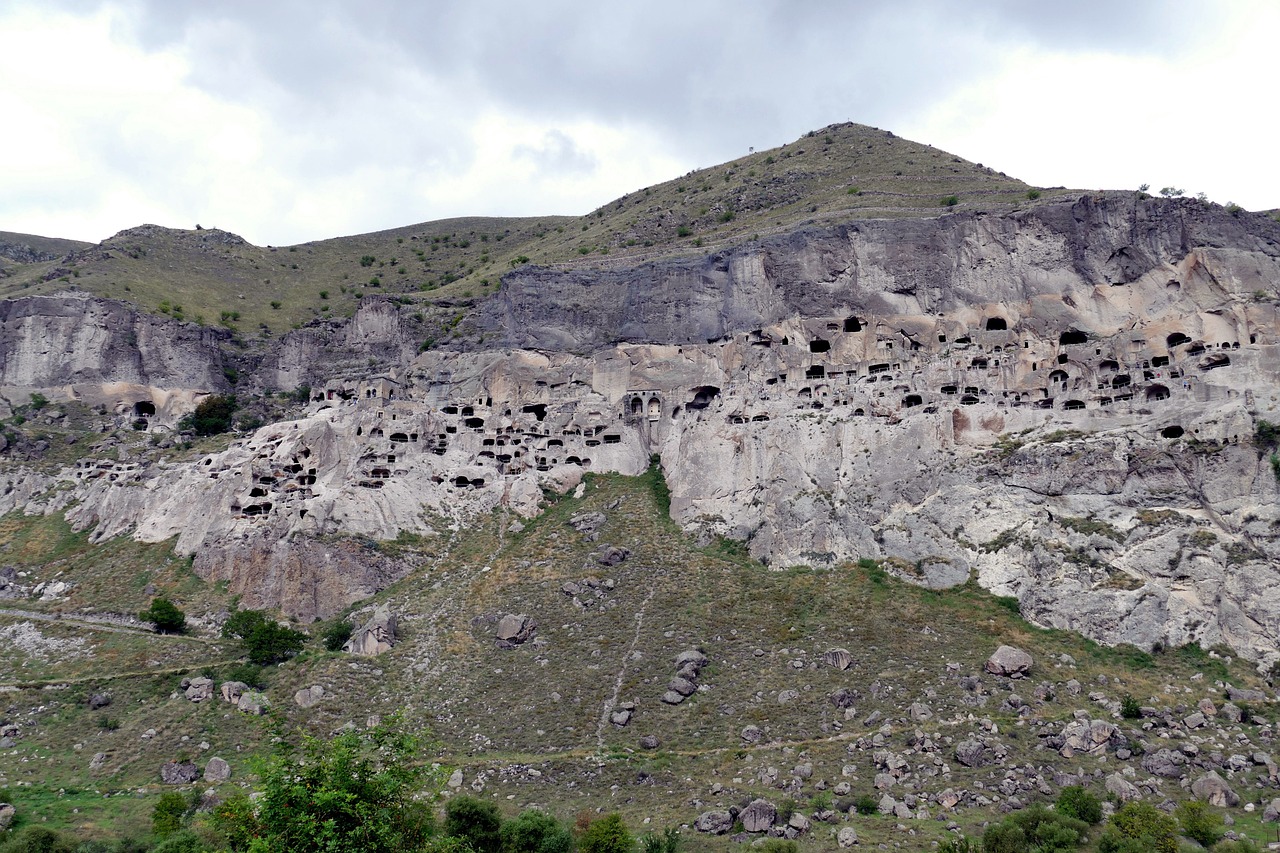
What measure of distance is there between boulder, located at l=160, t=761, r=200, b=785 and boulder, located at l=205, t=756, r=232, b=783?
427 millimetres

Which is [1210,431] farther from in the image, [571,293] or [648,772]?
[571,293]

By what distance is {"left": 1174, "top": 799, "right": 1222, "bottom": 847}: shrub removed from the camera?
28.2 m

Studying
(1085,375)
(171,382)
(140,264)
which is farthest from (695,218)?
(140,264)

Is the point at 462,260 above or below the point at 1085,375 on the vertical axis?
above

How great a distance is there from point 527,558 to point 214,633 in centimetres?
1570

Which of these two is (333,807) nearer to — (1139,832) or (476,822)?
(476,822)

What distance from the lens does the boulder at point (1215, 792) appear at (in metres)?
30.2

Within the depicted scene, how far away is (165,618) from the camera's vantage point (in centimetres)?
4441

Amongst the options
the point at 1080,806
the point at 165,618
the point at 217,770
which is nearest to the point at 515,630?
the point at 217,770

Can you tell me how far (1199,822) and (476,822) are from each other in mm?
23052

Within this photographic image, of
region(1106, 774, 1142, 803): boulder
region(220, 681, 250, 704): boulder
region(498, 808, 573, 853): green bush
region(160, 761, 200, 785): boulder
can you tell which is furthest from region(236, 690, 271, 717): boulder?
region(1106, 774, 1142, 803): boulder

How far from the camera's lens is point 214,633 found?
148ft

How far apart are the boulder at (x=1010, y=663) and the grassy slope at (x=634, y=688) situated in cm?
59

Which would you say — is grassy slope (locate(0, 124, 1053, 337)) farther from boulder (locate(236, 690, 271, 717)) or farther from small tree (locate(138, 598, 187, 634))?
boulder (locate(236, 690, 271, 717))
